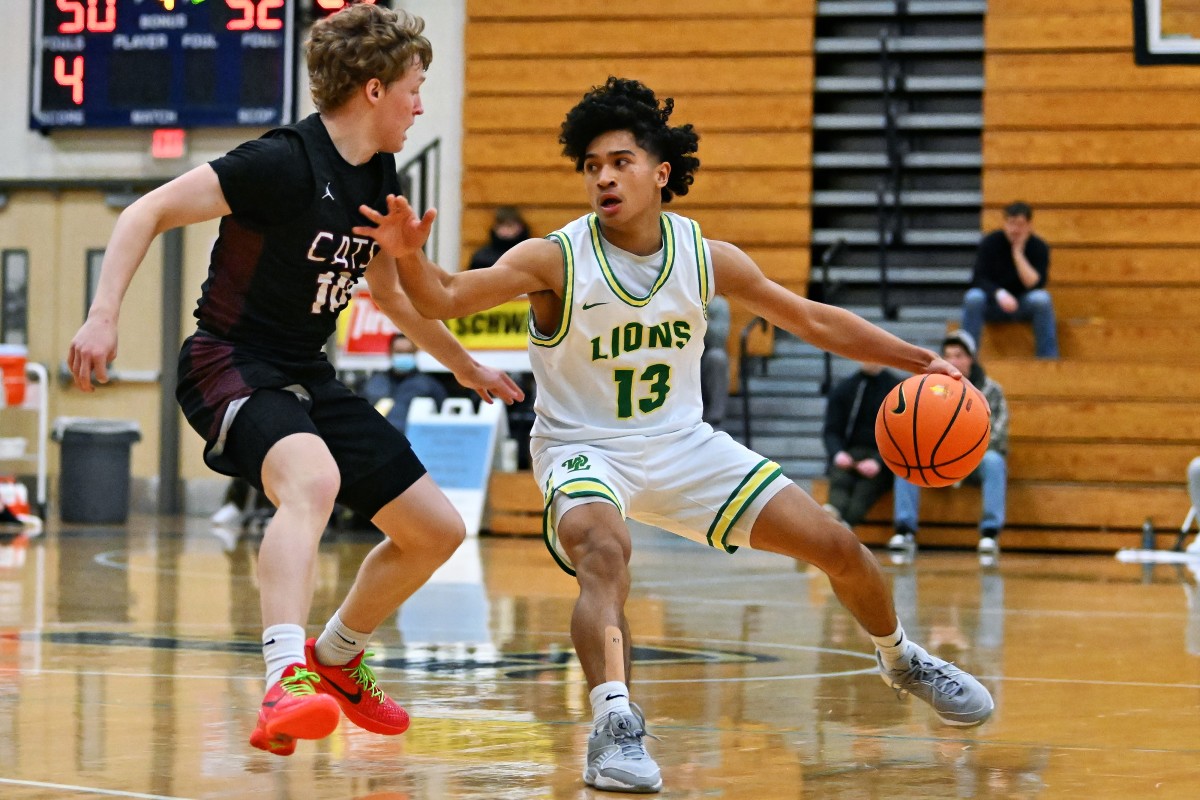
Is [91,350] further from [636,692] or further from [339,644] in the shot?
[636,692]

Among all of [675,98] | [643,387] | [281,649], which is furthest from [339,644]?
[675,98]

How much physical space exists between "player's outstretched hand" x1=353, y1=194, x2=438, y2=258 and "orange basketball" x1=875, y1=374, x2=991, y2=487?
4.65 ft

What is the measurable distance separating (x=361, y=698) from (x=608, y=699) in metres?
0.72

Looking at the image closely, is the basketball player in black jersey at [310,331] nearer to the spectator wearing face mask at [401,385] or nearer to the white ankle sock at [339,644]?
the white ankle sock at [339,644]

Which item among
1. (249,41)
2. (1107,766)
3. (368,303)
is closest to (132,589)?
(1107,766)

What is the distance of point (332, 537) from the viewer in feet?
40.0

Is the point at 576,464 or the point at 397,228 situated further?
the point at 576,464

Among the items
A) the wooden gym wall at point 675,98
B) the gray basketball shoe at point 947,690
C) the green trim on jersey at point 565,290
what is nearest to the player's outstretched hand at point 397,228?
the green trim on jersey at point 565,290

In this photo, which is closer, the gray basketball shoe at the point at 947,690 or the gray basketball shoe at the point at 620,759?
the gray basketball shoe at the point at 620,759

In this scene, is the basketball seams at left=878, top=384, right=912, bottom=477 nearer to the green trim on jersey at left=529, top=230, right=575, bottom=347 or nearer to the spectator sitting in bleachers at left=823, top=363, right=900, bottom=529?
the green trim on jersey at left=529, top=230, right=575, bottom=347

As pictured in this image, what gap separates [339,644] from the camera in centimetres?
392

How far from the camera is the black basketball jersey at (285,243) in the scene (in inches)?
140

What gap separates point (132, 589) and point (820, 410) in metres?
6.76

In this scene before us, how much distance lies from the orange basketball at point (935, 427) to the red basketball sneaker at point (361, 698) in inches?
58.0
